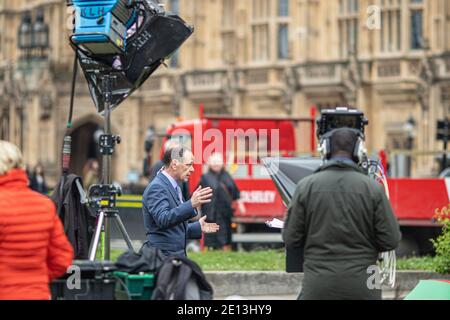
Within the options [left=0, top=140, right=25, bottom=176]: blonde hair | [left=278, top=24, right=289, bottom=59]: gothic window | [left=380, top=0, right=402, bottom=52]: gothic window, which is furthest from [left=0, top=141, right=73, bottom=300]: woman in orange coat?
[left=278, top=24, right=289, bottom=59]: gothic window

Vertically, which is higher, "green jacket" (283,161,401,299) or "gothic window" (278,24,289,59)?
"gothic window" (278,24,289,59)

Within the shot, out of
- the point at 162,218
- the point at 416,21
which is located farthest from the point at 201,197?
the point at 416,21

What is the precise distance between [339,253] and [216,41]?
3561cm

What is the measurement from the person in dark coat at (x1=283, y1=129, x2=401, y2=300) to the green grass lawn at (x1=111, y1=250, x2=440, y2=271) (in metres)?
8.17

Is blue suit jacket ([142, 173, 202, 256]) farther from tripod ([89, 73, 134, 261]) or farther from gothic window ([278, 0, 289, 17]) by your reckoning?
gothic window ([278, 0, 289, 17])

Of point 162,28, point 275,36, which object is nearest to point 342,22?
point 275,36

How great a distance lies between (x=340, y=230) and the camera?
869 centimetres

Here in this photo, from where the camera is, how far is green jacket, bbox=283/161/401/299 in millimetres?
8688

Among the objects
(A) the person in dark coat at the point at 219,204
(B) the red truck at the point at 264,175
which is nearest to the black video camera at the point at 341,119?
(B) the red truck at the point at 264,175

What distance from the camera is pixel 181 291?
357 inches

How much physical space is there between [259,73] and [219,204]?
18.0 metres

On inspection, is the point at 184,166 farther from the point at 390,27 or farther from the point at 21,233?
the point at 390,27

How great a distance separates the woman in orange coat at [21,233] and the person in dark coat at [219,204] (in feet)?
49.4
